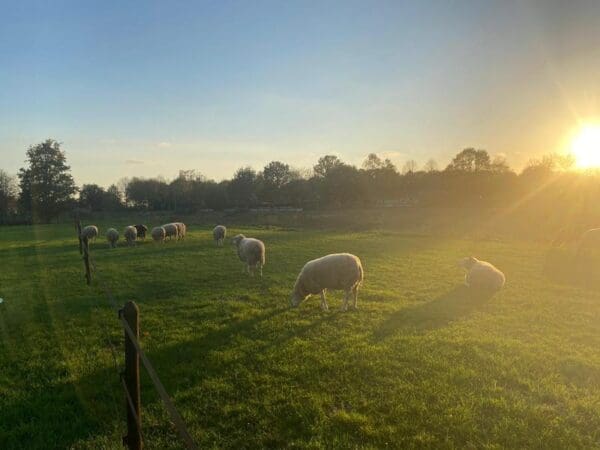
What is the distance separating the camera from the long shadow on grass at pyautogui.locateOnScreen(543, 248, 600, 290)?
17141 mm

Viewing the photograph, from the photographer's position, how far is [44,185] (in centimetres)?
7125

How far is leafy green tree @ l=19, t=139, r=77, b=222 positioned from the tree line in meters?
0.17

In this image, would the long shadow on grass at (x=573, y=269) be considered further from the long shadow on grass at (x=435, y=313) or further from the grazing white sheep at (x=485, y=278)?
the long shadow on grass at (x=435, y=313)

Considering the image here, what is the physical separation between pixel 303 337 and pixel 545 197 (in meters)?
56.7

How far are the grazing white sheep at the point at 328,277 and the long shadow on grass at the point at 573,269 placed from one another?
1197 centimetres

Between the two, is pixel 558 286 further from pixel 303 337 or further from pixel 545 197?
pixel 545 197

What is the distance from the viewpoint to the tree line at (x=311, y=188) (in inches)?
2466

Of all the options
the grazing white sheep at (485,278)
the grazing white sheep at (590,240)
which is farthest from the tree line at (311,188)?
the grazing white sheep at (485,278)

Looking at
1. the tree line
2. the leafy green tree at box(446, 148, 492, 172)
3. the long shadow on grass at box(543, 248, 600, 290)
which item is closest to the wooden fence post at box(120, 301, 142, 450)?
the long shadow on grass at box(543, 248, 600, 290)

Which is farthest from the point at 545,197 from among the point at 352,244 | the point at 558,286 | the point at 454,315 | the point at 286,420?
the point at 286,420

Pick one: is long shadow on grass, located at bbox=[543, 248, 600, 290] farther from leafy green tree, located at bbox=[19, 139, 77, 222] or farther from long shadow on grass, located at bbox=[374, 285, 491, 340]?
leafy green tree, located at bbox=[19, 139, 77, 222]

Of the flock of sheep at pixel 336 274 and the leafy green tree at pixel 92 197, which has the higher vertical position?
the leafy green tree at pixel 92 197

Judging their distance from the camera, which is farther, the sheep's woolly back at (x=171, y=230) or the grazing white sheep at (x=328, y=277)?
the sheep's woolly back at (x=171, y=230)

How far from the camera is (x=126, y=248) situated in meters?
28.3
